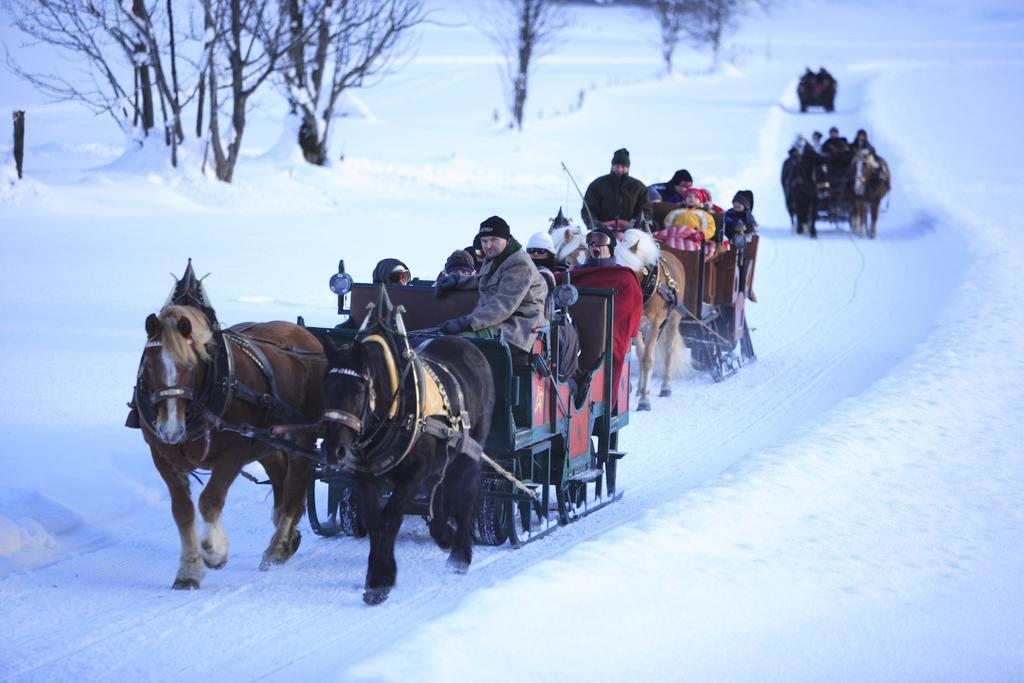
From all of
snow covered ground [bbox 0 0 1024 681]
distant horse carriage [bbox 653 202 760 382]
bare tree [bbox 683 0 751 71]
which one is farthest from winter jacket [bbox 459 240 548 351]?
bare tree [bbox 683 0 751 71]

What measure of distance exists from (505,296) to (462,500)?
1.25 m

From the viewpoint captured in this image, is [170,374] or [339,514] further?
[339,514]

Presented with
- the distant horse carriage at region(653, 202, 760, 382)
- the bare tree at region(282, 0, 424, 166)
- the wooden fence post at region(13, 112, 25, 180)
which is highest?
the bare tree at region(282, 0, 424, 166)

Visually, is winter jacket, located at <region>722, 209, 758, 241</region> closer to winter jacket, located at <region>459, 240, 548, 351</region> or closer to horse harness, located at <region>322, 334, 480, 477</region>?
winter jacket, located at <region>459, 240, 548, 351</region>

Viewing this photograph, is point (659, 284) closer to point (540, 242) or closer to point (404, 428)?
point (540, 242)

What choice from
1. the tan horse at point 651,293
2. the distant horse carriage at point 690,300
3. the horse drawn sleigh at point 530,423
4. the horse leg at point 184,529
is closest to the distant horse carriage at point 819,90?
the distant horse carriage at point 690,300

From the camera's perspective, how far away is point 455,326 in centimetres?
758

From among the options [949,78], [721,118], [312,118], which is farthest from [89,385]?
[949,78]

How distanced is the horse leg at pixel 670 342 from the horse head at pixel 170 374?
7263 mm

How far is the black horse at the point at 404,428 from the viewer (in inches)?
240

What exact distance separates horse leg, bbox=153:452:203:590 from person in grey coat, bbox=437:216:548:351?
1.78 m

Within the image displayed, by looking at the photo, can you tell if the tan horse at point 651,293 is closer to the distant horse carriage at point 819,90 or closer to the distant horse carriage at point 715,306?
the distant horse carriage at point 715,306

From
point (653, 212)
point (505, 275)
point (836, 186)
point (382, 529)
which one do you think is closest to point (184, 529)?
point (382, 529)

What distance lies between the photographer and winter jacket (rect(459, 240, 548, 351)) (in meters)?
7.51
